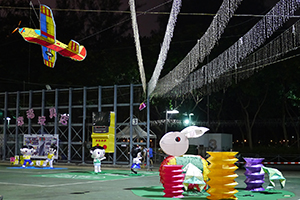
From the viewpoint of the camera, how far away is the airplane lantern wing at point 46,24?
13.9 metres

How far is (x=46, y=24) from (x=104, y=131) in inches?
571

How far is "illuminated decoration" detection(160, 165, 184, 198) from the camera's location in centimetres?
1191

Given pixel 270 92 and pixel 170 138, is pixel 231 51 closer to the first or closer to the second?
Result: pixel 170 138

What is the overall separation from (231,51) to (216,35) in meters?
2.58

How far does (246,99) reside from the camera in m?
41.2

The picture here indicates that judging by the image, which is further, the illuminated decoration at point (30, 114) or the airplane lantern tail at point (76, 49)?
the illuminated decoration at point (30, 114)

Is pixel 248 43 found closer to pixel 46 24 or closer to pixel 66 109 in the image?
pixel 46 24

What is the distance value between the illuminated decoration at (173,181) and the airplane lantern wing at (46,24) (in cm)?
616

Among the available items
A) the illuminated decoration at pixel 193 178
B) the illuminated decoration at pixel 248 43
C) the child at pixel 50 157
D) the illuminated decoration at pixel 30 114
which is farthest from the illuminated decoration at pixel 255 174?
the illuminated decoration at pixel 30 114

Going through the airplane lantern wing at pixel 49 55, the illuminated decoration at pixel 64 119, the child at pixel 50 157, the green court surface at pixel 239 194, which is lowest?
the green court surface at pixel 239 194

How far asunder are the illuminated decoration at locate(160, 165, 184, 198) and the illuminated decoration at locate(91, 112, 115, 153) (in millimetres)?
15731

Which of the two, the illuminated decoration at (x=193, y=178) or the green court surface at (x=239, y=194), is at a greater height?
the illuminated decoration at (x=193, y=178)

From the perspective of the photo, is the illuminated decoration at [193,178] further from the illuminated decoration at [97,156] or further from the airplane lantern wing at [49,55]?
the illuminated decoration at [97,156]

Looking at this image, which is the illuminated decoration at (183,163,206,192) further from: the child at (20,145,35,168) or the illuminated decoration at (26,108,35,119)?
the illuminated decoration at (26,108,35,119)
